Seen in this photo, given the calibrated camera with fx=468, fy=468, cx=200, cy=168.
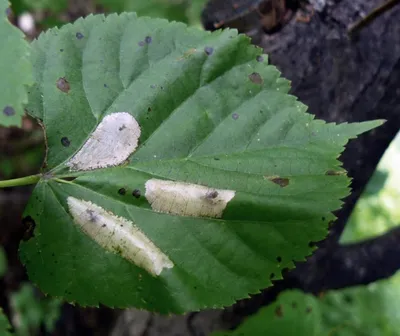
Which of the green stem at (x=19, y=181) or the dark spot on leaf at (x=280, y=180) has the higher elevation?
the green stem at (x=19, y=181)

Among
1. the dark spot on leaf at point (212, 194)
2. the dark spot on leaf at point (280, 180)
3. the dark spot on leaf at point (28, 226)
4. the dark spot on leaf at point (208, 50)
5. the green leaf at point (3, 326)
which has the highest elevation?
the dark spot on leaf at point (208, 50)

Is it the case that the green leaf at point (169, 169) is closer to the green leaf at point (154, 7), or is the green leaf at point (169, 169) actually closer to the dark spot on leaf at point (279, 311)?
the dark spot on leaf at point (279, 311)

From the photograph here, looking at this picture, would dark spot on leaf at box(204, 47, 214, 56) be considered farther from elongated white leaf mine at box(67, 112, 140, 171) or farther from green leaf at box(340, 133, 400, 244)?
green leaf at box(340, 133, 400, 244)

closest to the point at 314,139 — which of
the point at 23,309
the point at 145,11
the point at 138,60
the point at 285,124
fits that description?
the point at 285,124

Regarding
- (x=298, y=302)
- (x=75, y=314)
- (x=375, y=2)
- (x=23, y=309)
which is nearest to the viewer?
(x=375, y=2)

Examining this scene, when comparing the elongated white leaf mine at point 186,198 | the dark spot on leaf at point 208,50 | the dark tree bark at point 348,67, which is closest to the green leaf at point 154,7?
the dark tree bark at point 348,67

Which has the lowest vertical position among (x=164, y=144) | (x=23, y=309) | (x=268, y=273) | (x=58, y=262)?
(x=23, y=309)

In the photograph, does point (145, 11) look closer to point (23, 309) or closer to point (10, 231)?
point (10, 231)

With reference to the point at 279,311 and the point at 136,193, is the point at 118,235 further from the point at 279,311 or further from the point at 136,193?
the point at 279,311

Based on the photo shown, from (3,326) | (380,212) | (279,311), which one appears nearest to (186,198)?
(3,326)
